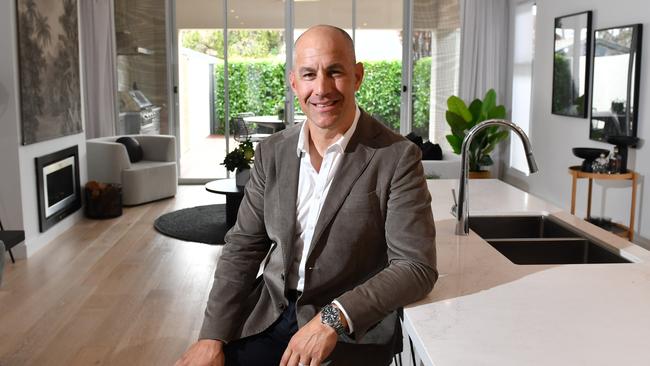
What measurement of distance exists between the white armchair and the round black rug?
620 millimetres

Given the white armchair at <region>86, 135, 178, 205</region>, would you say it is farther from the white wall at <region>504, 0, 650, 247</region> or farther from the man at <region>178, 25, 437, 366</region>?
the man at <region>178, 25, 437, 366</region>

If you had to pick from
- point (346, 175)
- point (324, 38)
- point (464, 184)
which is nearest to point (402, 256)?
point (346, 175)

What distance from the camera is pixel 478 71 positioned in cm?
872

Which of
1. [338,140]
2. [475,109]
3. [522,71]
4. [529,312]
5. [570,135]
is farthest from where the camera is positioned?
[522,71]

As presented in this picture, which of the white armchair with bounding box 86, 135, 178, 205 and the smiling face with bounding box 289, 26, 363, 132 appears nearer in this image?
the smiling face with bounding box 289, 26, 363, 132

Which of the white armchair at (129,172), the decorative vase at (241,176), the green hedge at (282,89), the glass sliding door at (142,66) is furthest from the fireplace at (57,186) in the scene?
the green hedge at (282,89)

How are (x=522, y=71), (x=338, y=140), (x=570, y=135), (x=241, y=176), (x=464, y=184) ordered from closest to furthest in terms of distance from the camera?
(x=338, y=140) → (x=464, y=184) → (x=241, y=176) → (x=570, y=135) → (x=522, y=71)

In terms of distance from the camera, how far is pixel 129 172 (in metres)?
7.22

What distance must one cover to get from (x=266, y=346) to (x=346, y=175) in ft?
1.73

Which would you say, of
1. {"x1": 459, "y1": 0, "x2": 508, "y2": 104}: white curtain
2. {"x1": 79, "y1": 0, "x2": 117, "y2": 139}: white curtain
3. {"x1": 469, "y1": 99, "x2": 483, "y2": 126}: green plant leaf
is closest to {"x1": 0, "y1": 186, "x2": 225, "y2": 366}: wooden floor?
{"x1": 79, "y1": 0, "x2": 117, "y2": 139}: white curtain

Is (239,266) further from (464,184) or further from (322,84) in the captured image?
(464,184)

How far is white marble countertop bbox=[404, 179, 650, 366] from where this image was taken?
53.2 inches

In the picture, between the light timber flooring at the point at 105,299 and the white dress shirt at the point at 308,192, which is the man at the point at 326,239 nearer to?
the white dress shirt at the point at 308,192

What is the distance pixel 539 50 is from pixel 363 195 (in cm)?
643
